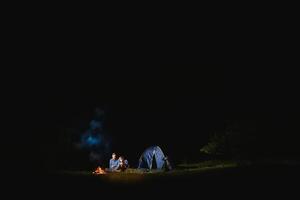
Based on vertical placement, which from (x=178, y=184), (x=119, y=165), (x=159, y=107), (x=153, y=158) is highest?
(x=159, y=107)

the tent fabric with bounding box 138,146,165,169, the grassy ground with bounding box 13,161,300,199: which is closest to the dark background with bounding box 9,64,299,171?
the tent fabric with bounding box 138,146,165,169

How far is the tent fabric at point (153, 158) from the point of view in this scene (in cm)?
1641

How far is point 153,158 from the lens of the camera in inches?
659

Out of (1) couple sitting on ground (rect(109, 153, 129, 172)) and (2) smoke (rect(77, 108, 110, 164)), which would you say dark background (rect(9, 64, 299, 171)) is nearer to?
(2) smoke (rect(77, 108, 110, 164))

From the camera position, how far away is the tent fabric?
16.4m

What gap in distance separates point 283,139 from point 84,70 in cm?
1464

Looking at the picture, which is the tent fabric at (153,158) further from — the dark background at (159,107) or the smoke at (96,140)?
the smoke at (96,140)

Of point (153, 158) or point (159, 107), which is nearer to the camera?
point (153, 158)

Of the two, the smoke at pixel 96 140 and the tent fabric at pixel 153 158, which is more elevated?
the smoke at pixel 96 140

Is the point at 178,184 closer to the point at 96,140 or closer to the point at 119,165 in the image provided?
the point at 119,165

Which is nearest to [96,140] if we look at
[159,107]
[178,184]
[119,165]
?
[119,165]

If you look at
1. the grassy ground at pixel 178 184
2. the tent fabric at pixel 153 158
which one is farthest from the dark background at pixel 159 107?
the grassy ground at pixel 178 184

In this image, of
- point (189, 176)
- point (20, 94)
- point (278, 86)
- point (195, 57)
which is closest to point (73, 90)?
point (20, 94)

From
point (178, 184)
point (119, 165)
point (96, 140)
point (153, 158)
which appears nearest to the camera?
point (178, 184)
